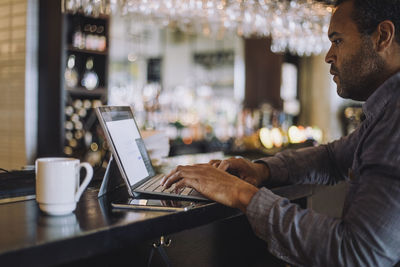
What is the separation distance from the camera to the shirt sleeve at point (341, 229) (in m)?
0.97

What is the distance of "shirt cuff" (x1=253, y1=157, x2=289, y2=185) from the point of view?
159cm

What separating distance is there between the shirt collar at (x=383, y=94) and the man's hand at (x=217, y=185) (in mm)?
369

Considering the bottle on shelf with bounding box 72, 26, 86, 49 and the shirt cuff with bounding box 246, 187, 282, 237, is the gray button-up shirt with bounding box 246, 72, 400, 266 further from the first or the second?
the bottle on shelf with bounding box 72, 26, 86, 49

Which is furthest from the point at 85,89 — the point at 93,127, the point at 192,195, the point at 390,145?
the point at 390,145

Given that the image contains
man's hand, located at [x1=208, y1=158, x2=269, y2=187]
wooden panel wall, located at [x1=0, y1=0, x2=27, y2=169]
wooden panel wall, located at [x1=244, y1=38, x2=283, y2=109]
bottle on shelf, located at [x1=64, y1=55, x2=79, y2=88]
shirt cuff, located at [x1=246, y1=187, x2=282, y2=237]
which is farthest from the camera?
wooden panel wall, located at [x1=244, y1=38, x2=283, y2=109]

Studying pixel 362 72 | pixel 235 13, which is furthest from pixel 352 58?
pixel 235 13

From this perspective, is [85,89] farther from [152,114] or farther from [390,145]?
[390,145]

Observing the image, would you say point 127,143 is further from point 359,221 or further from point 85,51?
point 85,51

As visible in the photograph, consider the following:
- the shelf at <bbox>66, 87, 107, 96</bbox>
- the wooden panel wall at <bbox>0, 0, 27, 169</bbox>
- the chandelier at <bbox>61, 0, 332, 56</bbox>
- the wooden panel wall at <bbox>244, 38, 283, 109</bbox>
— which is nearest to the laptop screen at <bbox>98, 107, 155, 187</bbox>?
the chandelier at <bbox>61, 0, 332, 56</bbox>

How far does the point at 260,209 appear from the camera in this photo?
110 cm

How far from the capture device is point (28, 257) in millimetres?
791

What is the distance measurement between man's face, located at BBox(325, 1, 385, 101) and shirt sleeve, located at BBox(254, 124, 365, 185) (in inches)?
13.6

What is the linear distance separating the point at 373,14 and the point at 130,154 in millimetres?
782

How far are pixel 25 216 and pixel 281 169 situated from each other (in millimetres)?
893
